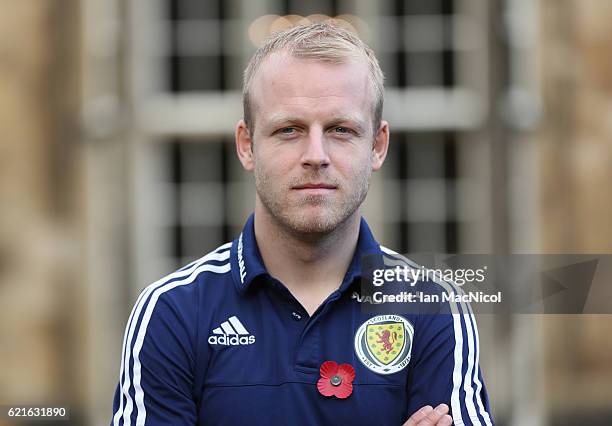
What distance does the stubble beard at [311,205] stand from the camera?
93.3 inches

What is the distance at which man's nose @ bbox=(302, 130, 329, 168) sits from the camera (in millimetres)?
2326

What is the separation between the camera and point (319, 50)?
2414 millimetres

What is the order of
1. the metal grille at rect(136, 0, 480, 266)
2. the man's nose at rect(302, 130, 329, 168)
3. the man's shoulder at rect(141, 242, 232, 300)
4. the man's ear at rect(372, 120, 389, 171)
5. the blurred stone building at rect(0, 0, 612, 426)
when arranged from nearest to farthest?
the man's nose at rect(302, 130, 329, 168) < the man's shoulder at rect(141, 242, 232, 300) < the man's ear at rect(372, 120, 389, 171) < the blurred stone building at rect(0, 0, 612, 426) < the metal grille at rect(136, 0, 480, 266)

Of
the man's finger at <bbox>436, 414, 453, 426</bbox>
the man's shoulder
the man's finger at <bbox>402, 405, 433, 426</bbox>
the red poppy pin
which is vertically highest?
the man's shoulder

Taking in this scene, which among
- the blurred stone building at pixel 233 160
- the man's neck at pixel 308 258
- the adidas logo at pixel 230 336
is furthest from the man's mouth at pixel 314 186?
the blurred stone building at pixel 233 160

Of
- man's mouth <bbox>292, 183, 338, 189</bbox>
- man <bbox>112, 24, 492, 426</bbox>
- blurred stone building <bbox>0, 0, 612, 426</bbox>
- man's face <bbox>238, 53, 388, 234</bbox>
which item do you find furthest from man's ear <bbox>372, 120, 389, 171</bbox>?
blurred stone building <bbox>0, 0, 612, 426</bbox>

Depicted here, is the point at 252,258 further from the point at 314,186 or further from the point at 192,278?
the point at 314,186

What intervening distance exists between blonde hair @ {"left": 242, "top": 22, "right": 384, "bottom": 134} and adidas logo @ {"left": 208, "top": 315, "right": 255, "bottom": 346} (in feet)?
1.64

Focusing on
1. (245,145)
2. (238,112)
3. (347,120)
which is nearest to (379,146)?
(347,120)

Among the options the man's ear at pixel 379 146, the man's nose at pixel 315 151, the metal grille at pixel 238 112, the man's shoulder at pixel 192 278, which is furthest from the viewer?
the metal grille at pixel 238 112

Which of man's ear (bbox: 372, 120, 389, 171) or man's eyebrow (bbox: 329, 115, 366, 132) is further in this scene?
man's ear (bbox: 372, 120, 389, 171)

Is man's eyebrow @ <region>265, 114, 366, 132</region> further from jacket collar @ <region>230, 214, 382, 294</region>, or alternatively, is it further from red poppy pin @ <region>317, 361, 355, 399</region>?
red poppy pin @ <region>317, 361, 355, 399</region>

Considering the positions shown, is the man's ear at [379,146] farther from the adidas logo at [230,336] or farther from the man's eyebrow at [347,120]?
the adidas logo at [230,336]

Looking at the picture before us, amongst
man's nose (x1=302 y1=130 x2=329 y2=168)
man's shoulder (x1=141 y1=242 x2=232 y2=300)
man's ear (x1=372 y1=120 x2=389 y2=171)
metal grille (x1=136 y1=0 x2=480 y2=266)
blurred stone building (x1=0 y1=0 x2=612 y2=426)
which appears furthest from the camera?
metal grille (x1=136 y1=0 x2=480 y2=266)
